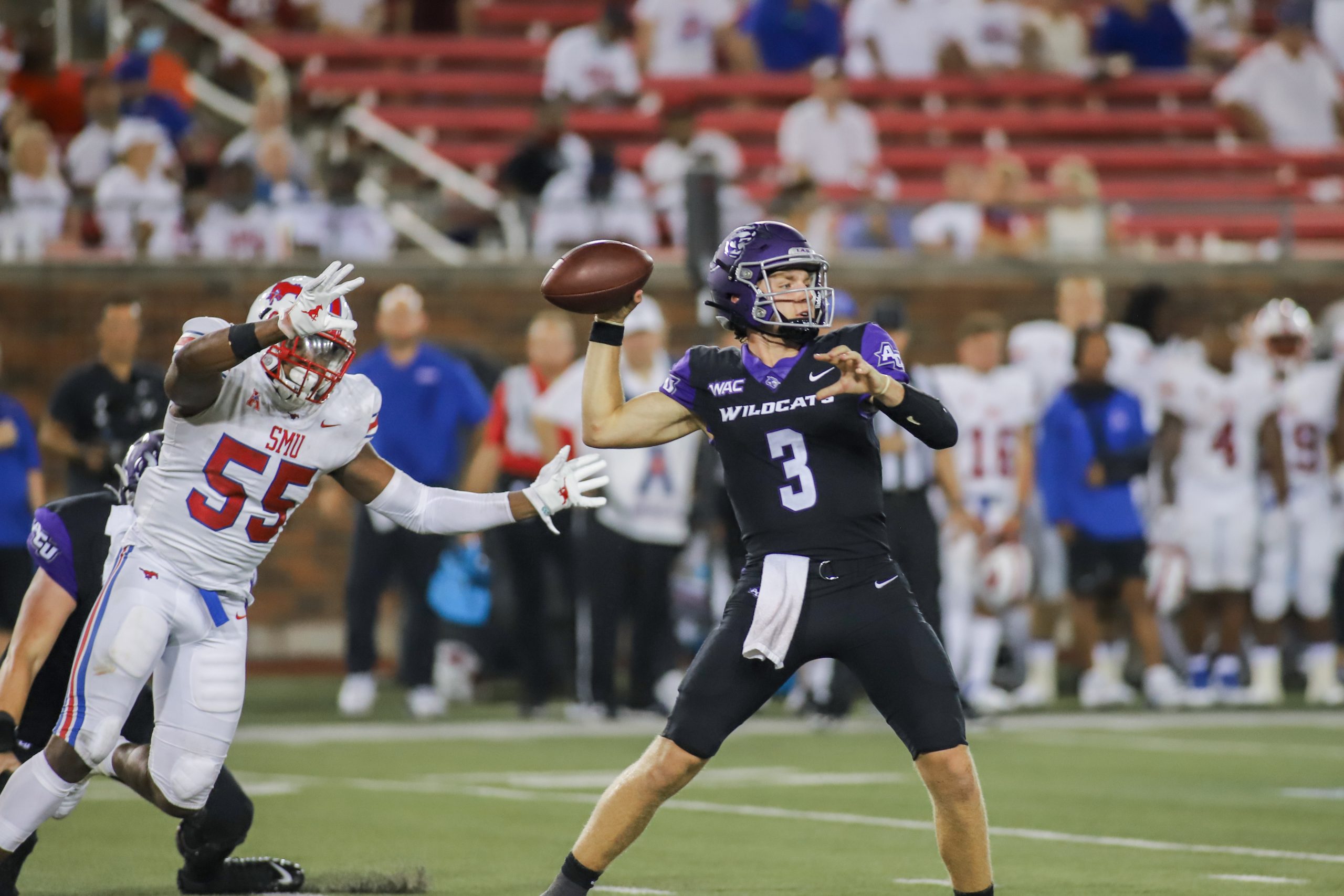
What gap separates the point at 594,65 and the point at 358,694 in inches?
285

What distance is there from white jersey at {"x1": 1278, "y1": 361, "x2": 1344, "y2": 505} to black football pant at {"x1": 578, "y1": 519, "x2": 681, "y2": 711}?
3941 millimetres

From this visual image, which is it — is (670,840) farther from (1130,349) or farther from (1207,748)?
(1130,349)

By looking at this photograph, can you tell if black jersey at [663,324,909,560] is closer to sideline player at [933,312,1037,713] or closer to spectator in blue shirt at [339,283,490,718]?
sideline player at [933,312,1037,713]

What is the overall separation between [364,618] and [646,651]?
1.56m

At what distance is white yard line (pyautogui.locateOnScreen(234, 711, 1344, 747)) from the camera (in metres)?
10.8

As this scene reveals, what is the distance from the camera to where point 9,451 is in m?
10.8

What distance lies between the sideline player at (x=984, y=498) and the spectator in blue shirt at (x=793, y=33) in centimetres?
637

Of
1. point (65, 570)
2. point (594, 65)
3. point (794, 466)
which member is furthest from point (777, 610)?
point (594, 65)

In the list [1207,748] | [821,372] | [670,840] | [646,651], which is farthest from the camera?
[646,651]

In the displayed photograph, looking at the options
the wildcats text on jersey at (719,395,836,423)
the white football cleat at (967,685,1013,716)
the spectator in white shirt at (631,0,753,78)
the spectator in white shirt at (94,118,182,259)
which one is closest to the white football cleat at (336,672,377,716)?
the white football cleat at (967,685,1013,716)

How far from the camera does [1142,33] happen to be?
62.9 feet

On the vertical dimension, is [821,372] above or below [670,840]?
above

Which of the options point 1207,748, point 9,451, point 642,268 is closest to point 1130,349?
point 1207,748

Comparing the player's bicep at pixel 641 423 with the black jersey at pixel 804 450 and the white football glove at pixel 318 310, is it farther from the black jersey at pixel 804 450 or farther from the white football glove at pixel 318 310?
the white football glove at pixel 318 310
